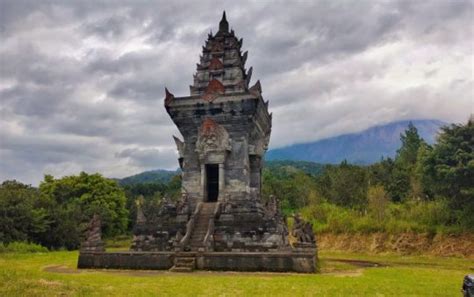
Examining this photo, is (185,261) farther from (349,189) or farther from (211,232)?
(349,189)

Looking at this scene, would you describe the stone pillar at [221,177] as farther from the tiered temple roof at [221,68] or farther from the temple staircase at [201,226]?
the tiered temple roof at [221,68]

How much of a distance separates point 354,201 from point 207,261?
3462cm

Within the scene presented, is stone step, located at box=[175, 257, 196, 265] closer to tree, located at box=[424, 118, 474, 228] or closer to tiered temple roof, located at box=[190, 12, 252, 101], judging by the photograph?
tiered temple roof, located at box=[190, 12, 252, 101]

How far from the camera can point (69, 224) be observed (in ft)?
116

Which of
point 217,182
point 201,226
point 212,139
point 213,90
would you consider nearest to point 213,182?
point 217,182

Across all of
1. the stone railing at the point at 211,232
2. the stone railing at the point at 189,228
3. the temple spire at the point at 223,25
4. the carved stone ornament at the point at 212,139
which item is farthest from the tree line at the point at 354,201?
the temple spire at the point at 223,25

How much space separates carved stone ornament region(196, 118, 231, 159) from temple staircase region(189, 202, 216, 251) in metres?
2.57

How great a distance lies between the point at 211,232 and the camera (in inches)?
716

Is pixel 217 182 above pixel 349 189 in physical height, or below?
below

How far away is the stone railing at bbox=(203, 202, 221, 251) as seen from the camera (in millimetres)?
17322

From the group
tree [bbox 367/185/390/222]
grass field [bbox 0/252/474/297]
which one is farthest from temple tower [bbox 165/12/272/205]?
tree [bbox 367/185/390/222]

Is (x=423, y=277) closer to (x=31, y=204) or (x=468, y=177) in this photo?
(x=468, y=177)

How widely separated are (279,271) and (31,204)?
2522 centimetres

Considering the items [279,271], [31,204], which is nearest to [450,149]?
[279,271]
